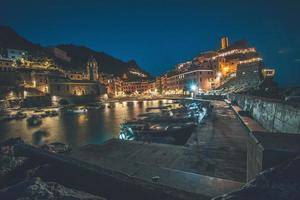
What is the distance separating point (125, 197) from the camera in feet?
9.10

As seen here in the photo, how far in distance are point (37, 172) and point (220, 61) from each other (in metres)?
91.3

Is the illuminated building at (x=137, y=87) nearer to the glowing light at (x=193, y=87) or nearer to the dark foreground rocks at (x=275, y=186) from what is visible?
the glowing light at (x=193, y=87)

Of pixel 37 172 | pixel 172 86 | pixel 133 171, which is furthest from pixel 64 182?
pixel 172 86

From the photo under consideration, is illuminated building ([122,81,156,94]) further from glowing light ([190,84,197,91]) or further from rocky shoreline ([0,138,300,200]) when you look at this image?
rocky shoreline ([0,138,300,200])

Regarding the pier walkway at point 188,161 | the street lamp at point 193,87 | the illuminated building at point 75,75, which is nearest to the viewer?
the pier walkway at point 188,161

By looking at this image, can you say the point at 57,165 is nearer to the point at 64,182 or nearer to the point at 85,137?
the point at 64,182

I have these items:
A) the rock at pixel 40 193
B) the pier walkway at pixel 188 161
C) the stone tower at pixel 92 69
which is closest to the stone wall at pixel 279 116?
the pier walkway at pixel 188 161

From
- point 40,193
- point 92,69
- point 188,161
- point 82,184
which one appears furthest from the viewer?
point 92,69

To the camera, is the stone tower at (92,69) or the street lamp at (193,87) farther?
the stone tower at (92,69)

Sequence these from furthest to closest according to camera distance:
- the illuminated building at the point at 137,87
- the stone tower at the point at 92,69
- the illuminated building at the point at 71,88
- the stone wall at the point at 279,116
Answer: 1. the illuminated building at the point at 137,87
2. the stone tower at the point at 92,69
3. the illuminated building at the point at 71,88
4. the stone wall at the point at 279,116

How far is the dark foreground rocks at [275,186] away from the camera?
1599 mm

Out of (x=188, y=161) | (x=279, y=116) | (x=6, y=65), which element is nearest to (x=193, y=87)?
(x=279, y=116)

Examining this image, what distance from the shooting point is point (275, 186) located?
67.2 inches

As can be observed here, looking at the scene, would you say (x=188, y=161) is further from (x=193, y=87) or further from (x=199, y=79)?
(x=193, y=87)
